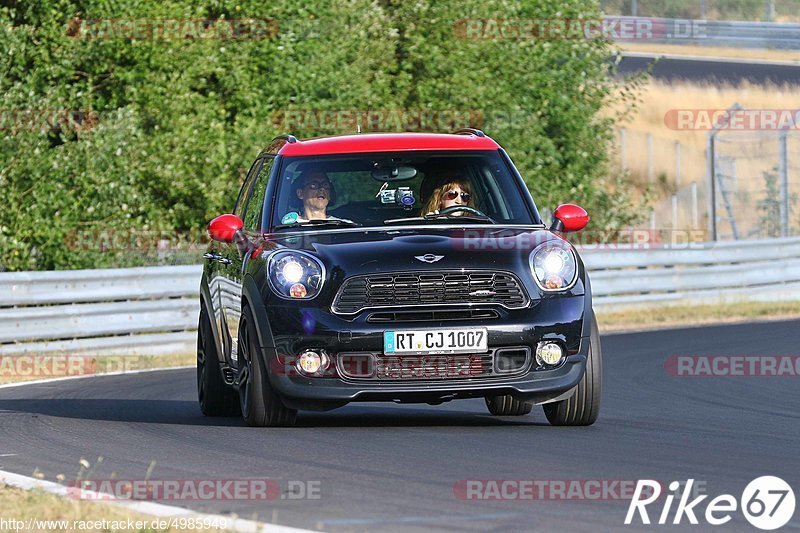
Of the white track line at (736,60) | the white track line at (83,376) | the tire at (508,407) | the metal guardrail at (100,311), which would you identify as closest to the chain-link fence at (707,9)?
the white track line at (736,60)

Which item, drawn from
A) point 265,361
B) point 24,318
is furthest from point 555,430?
point 24,318

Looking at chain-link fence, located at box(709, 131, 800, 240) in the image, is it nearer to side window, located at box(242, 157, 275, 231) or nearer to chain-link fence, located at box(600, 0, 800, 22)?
side window, located at box(242, 157, 275, 231)

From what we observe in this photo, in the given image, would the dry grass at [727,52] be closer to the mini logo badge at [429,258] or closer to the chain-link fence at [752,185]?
the chain-link fence at [752,185]

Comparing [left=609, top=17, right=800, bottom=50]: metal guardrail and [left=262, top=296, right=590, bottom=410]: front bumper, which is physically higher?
[left=609, top=17, right=800, bottom=50]: metal guardrail

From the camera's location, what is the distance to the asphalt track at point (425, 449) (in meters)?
6.52

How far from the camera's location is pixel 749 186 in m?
45.6

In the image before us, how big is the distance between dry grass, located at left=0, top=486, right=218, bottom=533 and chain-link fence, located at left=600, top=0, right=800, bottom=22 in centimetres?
6565

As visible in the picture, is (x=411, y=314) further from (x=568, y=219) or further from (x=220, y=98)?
(x=220, y=98)

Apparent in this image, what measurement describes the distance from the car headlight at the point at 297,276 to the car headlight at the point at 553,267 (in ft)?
3.87

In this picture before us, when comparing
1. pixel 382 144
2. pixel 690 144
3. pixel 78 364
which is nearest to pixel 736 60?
pixel 690 144

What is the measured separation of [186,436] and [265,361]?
0.66 meters

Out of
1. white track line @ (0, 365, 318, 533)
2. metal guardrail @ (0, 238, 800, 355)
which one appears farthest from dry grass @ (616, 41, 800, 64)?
white track line @ (0, 365, 318, 533)

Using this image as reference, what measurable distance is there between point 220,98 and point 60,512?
1911 centimetres

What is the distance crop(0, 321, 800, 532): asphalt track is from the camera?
21.4ft
